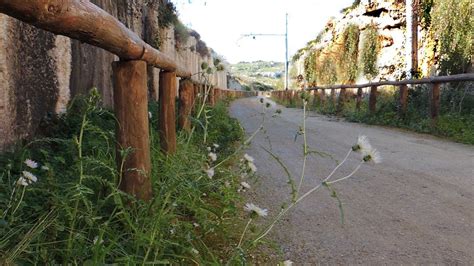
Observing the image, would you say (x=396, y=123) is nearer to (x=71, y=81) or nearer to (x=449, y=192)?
(x=449, y=192)

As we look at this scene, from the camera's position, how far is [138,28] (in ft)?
28.1

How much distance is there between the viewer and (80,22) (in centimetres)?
140

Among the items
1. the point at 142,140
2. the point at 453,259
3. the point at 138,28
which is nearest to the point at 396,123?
the point at 138,28

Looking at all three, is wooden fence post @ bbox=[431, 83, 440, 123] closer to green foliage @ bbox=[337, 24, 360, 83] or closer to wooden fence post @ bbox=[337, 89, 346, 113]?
wooden fence post @ bbox=[337, 89, 346, 113]

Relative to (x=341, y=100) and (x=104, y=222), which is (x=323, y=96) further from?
(x=104, y=222)

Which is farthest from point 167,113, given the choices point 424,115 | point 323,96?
point 323,96

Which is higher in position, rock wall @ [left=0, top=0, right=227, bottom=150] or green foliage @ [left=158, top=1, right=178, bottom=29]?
green foliage @ [left=158, top=1, right=178, bottom=29]

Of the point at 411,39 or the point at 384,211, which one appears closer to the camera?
the point at 384,211

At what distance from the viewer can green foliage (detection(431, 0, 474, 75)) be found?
10.8 meters

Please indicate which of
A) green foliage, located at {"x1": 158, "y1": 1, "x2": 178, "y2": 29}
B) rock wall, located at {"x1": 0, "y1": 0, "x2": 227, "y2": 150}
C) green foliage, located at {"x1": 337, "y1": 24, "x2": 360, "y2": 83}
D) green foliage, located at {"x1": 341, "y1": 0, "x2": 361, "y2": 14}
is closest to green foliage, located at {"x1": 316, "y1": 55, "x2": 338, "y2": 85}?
green foliage, located at {"x1": 337, "y1": 24, "x2": 360, "y2": 83}

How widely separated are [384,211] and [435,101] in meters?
5.81

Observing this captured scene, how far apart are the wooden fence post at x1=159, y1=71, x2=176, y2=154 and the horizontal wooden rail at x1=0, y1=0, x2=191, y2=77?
0.98 meters

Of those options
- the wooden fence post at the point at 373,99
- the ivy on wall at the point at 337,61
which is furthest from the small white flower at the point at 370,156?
the ivy on wall at the point at 337,61

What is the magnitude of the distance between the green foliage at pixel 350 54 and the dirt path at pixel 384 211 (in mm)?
13480
